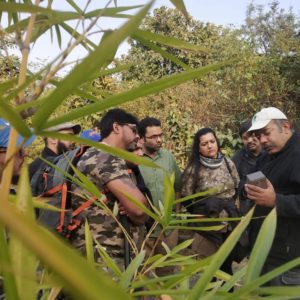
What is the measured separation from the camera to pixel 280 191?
2.44m

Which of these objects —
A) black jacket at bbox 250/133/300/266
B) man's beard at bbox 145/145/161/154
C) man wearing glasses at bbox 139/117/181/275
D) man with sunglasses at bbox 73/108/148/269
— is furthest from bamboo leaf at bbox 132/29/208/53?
man's beard at bbox 145/145/161/154

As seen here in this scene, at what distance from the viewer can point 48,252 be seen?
0.79 feet

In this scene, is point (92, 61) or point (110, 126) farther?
point (110, 126)

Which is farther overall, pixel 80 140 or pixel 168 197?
pixel 168 197

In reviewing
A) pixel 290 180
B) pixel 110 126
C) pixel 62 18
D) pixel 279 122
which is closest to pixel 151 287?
pixel 62 18

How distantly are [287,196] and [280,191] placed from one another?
14cm

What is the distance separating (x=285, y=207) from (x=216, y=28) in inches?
677

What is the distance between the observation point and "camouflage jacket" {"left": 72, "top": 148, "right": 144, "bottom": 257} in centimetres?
199

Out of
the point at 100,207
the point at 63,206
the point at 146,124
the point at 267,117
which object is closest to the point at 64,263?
the point at 63,206

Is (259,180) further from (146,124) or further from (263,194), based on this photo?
(146,124)

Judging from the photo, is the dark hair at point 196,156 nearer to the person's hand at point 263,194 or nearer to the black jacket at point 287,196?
the black jacket at point 287,196

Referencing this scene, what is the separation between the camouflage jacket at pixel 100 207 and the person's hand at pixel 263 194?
2.02 feet

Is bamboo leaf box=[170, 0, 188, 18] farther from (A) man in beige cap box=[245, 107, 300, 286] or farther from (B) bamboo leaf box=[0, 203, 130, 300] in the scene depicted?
(A) man in beige cap box=[245, 107, 300, 286]

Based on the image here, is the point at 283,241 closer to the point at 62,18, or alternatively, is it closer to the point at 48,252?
the point at 62,18
